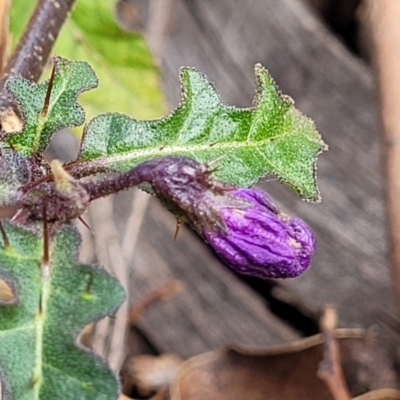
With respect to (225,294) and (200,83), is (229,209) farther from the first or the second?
(225,294)

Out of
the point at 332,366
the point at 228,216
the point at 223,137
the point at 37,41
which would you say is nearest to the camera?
the point at 228,216

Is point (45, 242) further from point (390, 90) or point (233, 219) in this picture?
point (390, 90)

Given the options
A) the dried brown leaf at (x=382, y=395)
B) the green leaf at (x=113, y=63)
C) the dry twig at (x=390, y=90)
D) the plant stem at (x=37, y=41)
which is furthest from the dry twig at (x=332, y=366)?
the plant stem at (x=37, y=41)

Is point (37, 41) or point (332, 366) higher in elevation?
point (37, 41)

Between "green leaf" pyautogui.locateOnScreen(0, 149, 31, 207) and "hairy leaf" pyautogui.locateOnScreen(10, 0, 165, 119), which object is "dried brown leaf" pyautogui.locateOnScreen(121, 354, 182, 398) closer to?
"hairy leaf" pyautogui.locateOnScreen(10, 0, 165, 119)

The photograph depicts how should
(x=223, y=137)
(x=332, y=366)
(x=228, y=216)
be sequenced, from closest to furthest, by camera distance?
(x=228, y=216) → (x=223, y=137) → (x=332, y=366)

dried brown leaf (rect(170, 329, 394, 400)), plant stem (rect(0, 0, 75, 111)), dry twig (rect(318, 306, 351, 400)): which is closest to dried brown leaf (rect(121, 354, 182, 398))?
dried brown leaf (rect(170, 329, 394, 400))

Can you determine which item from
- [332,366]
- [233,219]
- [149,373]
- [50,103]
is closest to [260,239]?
[233,219]
